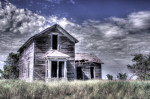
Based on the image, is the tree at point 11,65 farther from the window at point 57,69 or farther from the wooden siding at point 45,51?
the wooden siding at point 45,51

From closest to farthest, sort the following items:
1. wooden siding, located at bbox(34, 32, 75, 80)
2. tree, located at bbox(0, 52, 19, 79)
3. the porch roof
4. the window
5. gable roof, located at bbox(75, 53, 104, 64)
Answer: the porch roof → the window → wooden siding, located at bbox(34, 32, 75, 80) → gable roof, located at bbox(75, 53, 104, 64) → tree, located at bbox(0, 52, 19, 79)

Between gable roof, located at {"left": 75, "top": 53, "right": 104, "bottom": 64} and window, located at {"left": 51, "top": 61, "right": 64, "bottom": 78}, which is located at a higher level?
gable roof, located at {"left": 75, "top": 53, "right": 104, "bottom": 64}

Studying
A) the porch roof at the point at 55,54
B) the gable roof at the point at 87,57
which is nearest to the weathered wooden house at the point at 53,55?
the porch roof at the point at 55,54

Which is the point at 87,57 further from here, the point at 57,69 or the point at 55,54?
the point at 57,69

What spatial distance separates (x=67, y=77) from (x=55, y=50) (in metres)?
3.06

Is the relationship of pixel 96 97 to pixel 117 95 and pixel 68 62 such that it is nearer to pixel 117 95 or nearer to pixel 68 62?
pixel 117 95

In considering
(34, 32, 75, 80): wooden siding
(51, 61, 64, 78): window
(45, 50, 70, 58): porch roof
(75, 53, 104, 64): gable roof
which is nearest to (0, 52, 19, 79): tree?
(75, 53, 104, 64): gable roof

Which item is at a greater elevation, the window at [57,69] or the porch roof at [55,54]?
the porch roof at [55,54]

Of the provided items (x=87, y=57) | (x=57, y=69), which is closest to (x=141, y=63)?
(x=87, y=57)

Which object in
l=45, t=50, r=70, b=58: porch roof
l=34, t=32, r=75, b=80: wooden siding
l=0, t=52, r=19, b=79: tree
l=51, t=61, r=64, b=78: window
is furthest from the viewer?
l=0, t=52, r=19, b=79: tree

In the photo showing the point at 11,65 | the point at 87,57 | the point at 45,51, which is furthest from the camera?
the point at 11,65

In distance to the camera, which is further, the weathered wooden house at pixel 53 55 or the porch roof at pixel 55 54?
the weathered wooden house at pixel 53 55

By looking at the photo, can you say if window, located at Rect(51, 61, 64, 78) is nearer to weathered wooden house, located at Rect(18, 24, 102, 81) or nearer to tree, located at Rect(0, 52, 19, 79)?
weathered wooden house, located at Rect(18, 24, 102, 81)

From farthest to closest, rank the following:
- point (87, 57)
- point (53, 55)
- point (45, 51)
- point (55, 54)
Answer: point (87, 57) → point (45, 51) → point (55, 54) → point (53, 55)
